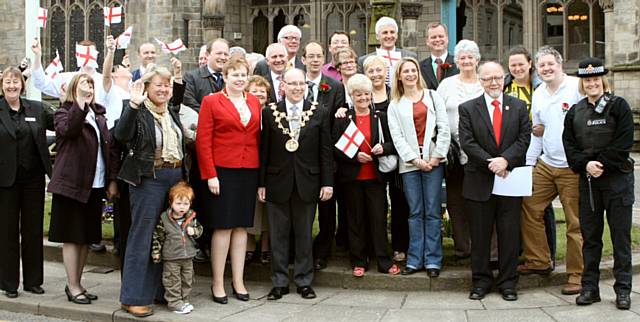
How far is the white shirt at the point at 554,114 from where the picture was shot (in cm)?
726

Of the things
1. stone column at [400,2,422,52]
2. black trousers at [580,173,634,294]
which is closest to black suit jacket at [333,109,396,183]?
black trousers at [580,173,634,294]

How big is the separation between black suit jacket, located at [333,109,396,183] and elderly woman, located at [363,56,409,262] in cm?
15

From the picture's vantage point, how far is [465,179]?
7211mm

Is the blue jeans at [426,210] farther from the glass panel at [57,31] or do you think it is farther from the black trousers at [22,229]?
the glass panel at [57,31]

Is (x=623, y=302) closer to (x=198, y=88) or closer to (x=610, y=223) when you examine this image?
(x=610, y=223)

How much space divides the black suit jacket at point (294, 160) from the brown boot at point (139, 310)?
141 cm

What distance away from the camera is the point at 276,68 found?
7844 mm

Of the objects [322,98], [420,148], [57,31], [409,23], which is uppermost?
[57,31]

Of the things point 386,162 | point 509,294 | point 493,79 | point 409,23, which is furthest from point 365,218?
point 409,23

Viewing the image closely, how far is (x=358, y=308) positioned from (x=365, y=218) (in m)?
1.01

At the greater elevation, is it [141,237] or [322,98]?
[322,98]

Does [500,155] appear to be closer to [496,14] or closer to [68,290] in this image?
[68,290]

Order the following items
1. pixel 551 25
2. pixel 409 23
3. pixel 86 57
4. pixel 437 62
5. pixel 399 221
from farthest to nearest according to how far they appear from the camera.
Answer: pixel 551 25 → pixel 409 23 → pixel 86 57 → pixel 437 62 → pixel 399 221

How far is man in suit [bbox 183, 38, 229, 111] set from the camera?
8102 millimetres
